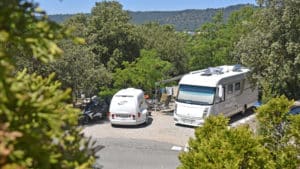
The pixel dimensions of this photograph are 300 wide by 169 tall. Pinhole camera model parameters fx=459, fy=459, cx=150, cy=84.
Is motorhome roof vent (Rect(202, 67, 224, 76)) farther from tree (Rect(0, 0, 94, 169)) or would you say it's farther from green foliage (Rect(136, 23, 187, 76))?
tree (Rect(0, 0, 94, 169))

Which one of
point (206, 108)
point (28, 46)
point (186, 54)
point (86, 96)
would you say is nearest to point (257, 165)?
point (28, 46)

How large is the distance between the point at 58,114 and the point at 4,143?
50cm

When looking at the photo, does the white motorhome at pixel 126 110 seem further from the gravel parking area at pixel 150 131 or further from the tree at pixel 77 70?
the tree at pixel 77 70

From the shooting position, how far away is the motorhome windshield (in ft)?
66.6

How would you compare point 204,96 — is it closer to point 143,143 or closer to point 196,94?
point 196,94

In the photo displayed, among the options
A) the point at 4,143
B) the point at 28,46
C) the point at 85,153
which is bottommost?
the point at 85,153

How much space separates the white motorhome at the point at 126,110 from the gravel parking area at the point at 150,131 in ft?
1.24

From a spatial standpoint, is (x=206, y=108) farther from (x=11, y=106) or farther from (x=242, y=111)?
(x=11, y=106)

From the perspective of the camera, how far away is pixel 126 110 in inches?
811

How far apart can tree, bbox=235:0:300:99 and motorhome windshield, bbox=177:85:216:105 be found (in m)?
2.02

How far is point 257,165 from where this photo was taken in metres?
8.75

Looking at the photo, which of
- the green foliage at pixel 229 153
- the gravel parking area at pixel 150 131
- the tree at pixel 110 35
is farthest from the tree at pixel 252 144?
the tree at pixel 110 35

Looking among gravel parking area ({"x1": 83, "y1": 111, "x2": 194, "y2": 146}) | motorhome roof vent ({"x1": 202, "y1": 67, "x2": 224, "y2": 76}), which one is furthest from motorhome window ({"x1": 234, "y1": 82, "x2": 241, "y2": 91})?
gravel parking area ({"x1": 83, "y1": 111, "x2": 194, "y2": 146})

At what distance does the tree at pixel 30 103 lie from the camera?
250 centimetres
